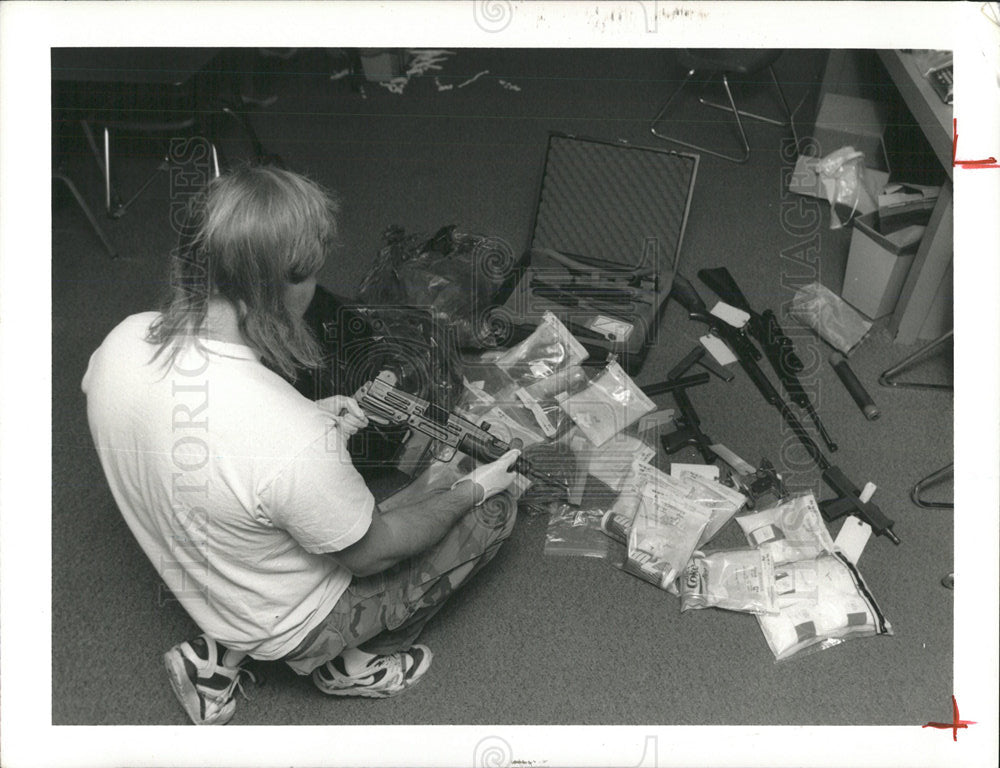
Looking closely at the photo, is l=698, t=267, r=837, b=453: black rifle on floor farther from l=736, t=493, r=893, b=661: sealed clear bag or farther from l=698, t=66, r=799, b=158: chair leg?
l=698, t=66, r=799, b=158: chair leg

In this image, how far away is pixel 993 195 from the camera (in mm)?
1282

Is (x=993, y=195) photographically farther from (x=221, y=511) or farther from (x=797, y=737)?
(x=221, y=511)

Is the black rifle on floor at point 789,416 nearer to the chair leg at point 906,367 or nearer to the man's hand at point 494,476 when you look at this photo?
the chair leg at point 906,367

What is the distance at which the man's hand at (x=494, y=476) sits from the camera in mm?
1703

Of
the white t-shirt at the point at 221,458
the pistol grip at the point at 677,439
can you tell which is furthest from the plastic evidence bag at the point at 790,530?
the white t-shirt at the point at 221,458

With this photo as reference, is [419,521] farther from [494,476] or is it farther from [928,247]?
[928,247]

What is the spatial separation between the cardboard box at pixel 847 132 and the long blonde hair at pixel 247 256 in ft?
6.15

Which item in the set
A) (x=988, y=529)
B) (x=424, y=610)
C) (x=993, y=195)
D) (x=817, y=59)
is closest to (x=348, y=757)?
(x=424, y=610)

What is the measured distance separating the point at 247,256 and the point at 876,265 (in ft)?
5.64

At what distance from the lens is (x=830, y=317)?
93.5 inches

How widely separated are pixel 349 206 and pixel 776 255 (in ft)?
4.30

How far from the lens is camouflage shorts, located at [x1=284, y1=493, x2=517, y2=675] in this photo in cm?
158

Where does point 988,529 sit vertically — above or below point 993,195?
below

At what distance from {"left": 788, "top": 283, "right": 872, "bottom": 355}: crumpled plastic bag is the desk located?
0.11m
